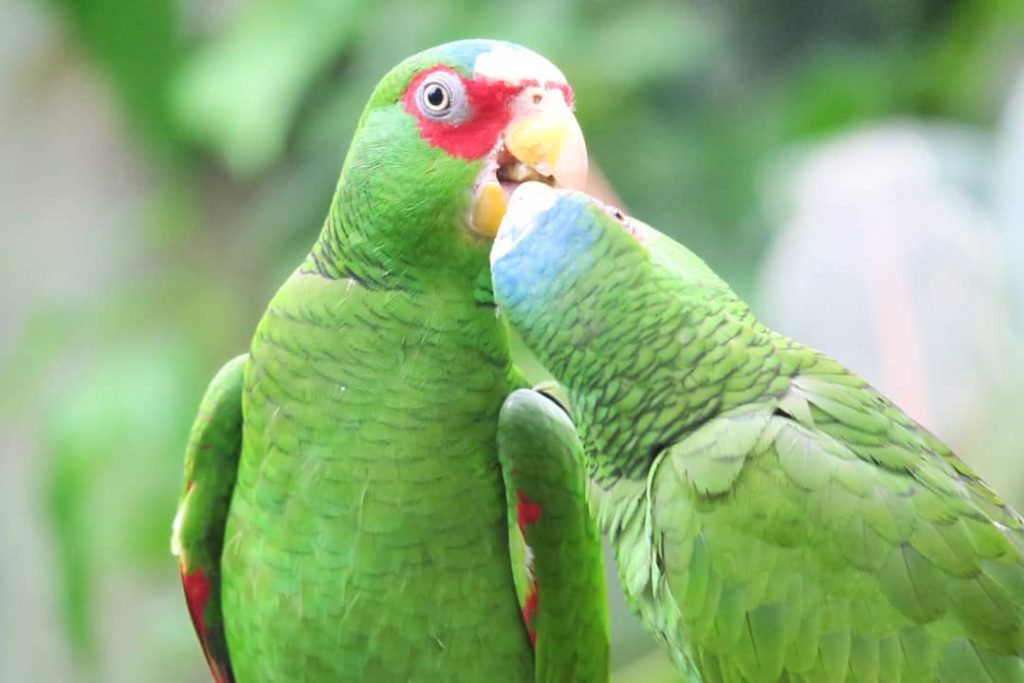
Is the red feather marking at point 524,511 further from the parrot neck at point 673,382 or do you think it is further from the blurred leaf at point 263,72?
the blurred leaf at point 263,72

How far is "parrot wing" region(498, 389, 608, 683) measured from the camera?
35.8 inches

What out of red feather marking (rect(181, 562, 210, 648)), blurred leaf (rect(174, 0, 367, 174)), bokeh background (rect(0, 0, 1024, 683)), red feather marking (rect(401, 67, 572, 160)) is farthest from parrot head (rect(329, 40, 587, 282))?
blurred leaf (rect(174, 0, 367, 174))

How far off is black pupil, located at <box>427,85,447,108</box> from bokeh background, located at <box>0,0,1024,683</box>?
25.9 inches

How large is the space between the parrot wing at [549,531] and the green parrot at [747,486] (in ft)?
0.15

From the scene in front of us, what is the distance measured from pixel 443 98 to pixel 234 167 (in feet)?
4.40

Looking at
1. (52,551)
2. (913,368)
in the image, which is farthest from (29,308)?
(913,368)

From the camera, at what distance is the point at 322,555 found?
0.91 m

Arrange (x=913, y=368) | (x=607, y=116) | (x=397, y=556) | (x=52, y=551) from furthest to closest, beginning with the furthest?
(x=607, y=116) < (x=52, y=551) < (x=913, y=368) < (x=397, y=556)

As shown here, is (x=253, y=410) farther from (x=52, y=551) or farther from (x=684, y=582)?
(x=52, y=551)

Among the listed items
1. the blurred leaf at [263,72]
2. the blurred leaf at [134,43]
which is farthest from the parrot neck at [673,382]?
the blurred leaf at [134,43]

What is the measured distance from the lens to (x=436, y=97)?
88 centimetres

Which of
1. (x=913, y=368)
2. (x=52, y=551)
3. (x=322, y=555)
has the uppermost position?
(x=913, y=368)

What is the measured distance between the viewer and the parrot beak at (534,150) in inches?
33.9

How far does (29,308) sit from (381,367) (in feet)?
6.34
